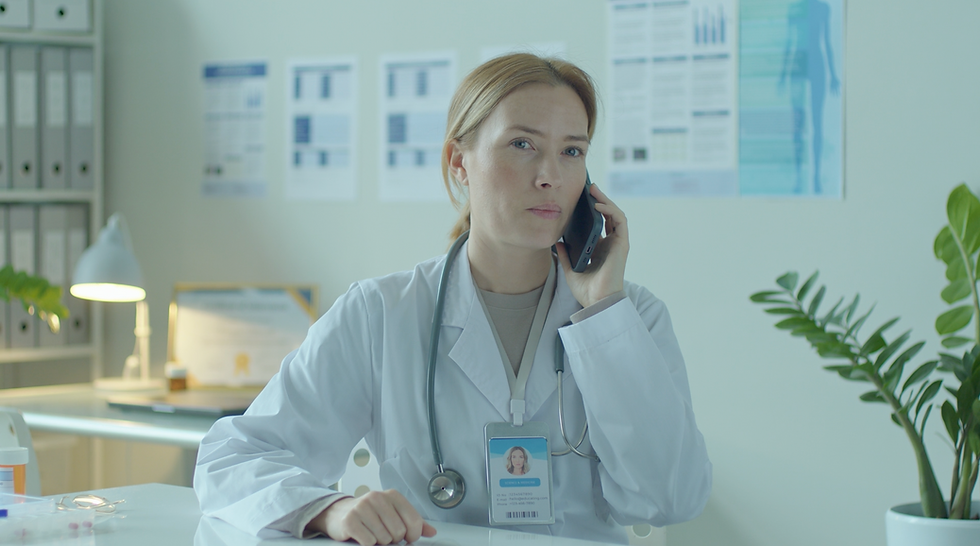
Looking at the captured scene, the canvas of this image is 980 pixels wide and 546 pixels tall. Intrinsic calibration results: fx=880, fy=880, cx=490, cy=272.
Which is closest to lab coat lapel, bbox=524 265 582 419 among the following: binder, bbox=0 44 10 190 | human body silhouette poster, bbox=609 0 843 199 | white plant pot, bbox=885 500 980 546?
white plant pot, bbox=885 500 980 546

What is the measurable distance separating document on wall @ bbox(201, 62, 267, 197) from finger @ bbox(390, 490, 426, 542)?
1.99 metres

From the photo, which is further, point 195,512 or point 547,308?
point 547,308

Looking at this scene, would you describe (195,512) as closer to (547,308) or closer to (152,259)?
(547,308)

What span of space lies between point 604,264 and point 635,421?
0.27 m

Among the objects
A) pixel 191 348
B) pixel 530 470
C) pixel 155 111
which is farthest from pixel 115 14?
pixel 530 470

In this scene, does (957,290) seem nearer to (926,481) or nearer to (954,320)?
(954,320)

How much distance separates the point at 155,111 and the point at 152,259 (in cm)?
51

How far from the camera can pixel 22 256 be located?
2842 millimetres

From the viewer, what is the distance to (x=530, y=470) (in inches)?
50.7

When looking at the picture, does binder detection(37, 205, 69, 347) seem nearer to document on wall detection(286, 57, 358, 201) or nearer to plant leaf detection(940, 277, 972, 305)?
document on wall detection(286, 57, 358, 201)

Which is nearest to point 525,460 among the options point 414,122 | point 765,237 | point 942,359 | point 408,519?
point 408,519

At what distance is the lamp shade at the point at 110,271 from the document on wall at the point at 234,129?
0.39 m

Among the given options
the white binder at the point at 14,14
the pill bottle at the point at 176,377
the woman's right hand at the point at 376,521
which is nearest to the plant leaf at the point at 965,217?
the woman's right hand at the point at 376,521

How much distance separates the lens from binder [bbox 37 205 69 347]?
2877 mm
